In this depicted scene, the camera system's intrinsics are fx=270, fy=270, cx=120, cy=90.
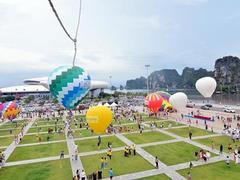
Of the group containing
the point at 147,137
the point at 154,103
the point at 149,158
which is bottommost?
the point at 149,158

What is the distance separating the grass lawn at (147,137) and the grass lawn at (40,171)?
8.15 metres

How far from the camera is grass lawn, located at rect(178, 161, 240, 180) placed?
1627cm

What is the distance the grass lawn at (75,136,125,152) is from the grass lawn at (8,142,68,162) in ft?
4.91

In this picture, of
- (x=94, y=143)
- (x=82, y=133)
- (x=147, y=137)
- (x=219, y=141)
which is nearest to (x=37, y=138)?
(x=82, y=133)

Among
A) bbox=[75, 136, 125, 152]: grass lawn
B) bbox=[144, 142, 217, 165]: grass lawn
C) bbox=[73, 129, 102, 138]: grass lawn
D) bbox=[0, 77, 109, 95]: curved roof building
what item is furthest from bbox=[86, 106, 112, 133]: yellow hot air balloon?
bbox=[0, 77, 109, 95]: curved roof building

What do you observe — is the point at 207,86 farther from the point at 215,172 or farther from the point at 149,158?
the point at 215,172

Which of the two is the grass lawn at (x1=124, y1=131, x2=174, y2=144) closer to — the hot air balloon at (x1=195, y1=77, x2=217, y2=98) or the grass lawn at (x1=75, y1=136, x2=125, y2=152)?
the grass lawn at (x1=75, y1=136, x2=125, y2=152)

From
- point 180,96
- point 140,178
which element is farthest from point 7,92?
point 140,178

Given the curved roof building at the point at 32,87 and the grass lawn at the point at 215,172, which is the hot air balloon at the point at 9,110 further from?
the curved roof building at the point at 32,87

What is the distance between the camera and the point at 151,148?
2302 cm

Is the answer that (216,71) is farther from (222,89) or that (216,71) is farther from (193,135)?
(193,135)

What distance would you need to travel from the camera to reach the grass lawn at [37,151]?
22.4 m

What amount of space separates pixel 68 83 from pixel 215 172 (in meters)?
11.1

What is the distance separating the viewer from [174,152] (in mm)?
21469
